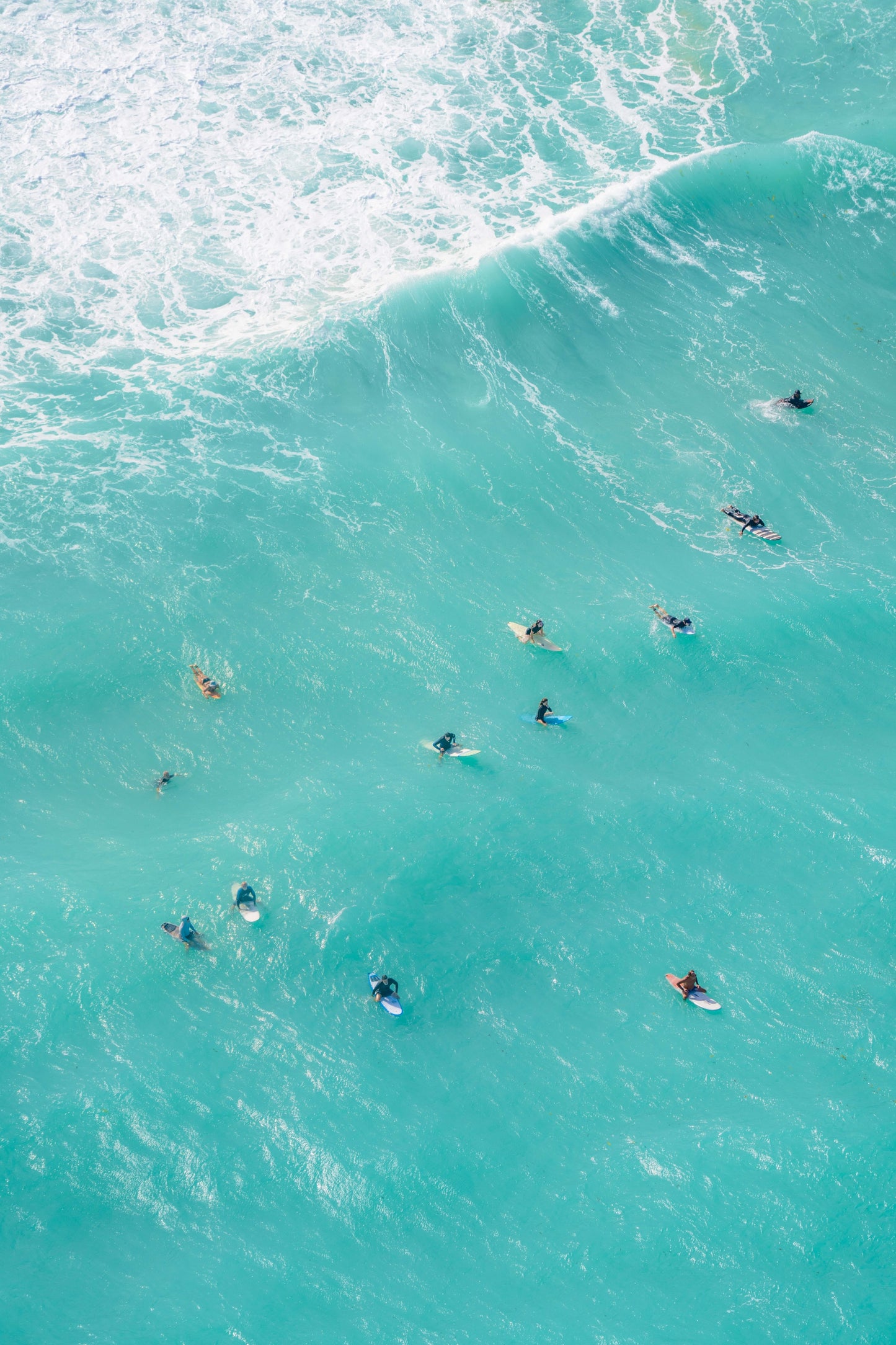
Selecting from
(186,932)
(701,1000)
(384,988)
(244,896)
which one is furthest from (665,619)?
(186,932)

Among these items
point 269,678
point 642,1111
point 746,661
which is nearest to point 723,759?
point 746,661

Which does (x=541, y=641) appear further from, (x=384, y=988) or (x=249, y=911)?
(x=249, y=911)

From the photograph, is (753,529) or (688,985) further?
(753,529)

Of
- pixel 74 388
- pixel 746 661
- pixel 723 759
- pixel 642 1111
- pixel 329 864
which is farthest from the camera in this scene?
pixel 74 388

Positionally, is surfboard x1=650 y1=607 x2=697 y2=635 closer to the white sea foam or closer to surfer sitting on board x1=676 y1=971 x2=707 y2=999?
surfer sitting on board x1=676 y1=971 x2=707 y2=999

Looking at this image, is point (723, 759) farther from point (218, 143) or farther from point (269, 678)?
point (218, 143)

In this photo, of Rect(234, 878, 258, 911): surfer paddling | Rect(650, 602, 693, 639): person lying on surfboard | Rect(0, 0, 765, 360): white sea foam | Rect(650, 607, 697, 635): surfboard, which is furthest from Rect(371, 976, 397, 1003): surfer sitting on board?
Rect(0, 0, 765, 360): white sea foam

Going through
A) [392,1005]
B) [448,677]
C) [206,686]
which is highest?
[448,677]
